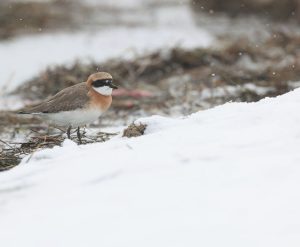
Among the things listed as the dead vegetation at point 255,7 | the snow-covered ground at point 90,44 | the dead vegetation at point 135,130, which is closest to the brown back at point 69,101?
the dead vegetation at point 135,130

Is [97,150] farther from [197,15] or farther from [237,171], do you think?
[197,15]

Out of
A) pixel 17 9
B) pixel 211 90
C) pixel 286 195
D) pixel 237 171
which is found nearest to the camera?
pixel 286 195

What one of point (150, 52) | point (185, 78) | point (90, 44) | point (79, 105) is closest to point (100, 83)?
point (79, 105)

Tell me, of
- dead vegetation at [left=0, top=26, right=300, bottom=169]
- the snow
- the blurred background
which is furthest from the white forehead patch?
the snow

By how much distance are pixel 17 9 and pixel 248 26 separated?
408 centimetres

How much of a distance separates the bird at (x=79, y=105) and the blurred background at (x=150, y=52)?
0.22 m

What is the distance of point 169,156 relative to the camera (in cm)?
387

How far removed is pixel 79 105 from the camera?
590 centimetres

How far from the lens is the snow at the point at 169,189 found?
3.17 meters

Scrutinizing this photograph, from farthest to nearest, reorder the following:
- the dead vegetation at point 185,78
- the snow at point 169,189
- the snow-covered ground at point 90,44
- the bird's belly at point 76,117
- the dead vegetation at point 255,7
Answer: the dead vegetation at point 255,7 < the snow-covered ground at point 90,44 < the dead vegetation at point 185,78 < the bird's belly at point 76,117 < the snow at point 169,189

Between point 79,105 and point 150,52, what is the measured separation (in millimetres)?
4926

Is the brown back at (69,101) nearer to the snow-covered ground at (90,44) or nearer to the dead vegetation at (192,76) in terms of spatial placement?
the dead vegetation at (192,76)

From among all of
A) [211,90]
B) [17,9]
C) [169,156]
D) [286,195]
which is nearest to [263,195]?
[286,195]

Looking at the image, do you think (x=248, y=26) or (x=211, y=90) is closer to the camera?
(x=211, y=90)
